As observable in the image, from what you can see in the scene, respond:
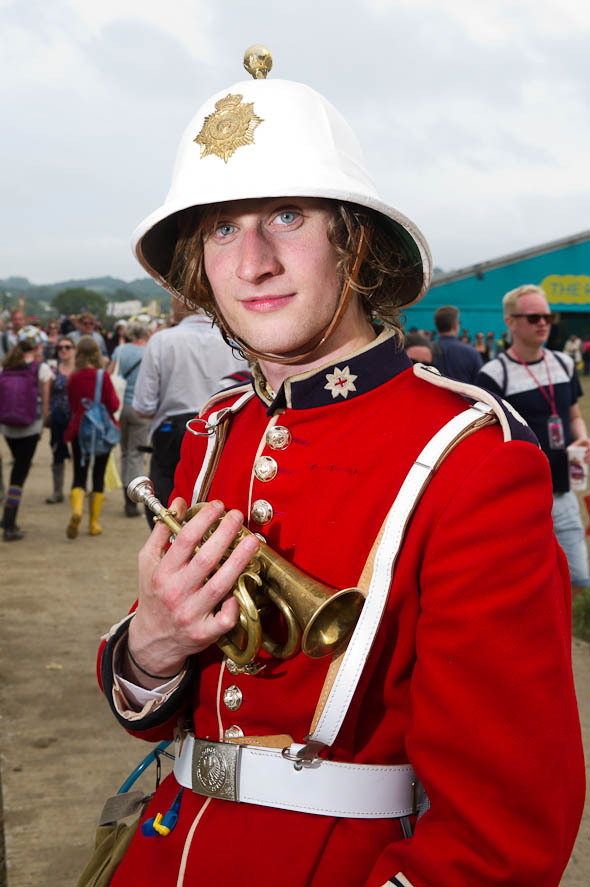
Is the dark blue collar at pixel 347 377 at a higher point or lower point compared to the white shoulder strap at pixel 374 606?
higher

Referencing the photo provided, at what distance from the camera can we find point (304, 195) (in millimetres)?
1542

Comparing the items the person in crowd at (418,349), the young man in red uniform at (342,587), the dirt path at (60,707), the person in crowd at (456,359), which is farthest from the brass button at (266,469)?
the person in crowd at (456,359)

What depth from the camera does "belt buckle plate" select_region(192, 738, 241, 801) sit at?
1.50 meters

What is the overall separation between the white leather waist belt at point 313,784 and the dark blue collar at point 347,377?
68 centimetres

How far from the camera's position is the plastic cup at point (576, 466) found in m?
4.96

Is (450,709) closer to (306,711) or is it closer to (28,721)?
(306,711)

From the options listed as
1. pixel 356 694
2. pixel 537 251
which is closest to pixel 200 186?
pixel 356 694

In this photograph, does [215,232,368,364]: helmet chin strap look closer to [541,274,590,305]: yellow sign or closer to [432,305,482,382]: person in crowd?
[432,305,482,382]: person in crowd

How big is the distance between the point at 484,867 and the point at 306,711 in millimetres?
401

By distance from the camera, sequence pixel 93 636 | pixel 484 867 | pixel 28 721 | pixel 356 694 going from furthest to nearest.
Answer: pixel 93 636
pixel 28 721
pixel 356 694
pixel 484 867

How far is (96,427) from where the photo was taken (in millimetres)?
7867

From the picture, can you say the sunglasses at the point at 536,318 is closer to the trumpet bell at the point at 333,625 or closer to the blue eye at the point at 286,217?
the blue eye at the point at 286,217

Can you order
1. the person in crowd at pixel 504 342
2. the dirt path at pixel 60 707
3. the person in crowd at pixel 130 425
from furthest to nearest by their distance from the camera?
1. the person in crowd at pixel 504 342
2. the person in crowd at pixel 130 425
3. the dirt path at pixel 60 707

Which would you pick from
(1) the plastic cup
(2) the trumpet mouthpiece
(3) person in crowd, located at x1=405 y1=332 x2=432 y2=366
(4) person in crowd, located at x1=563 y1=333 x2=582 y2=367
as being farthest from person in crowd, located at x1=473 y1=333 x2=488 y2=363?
(2) the trumpet mouthpiece
